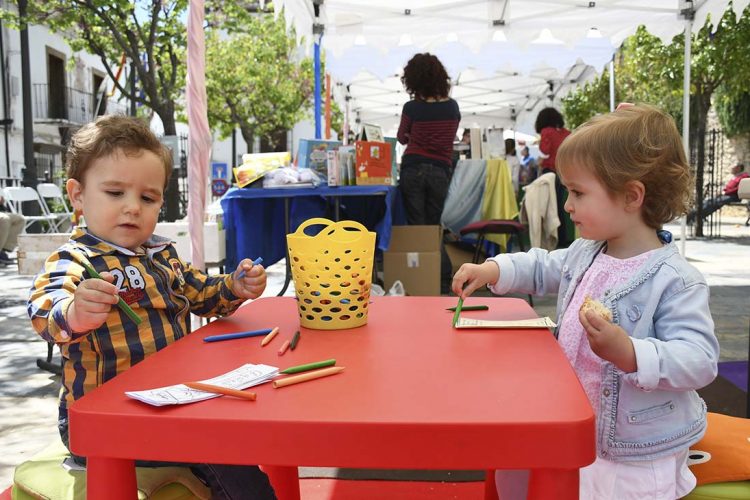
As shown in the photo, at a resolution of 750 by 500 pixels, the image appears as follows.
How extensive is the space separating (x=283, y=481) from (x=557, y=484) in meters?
1.05

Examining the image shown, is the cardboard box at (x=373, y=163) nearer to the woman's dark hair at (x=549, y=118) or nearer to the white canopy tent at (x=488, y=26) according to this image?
the white canopy tent at (x=488, y=26)

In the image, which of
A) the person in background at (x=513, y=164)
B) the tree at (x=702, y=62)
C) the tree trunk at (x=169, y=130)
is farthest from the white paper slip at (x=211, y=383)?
the tree trunk at (x=169, y=130)

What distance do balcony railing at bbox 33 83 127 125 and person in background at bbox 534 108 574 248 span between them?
1875 cm

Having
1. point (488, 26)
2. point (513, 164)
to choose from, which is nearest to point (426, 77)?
point (488, 26)

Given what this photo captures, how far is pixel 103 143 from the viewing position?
61.9 inches

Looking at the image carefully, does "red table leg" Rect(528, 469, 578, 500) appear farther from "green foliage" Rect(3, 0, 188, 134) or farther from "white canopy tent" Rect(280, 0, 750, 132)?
"green foliage" Rect(3, 0, 188, 134)

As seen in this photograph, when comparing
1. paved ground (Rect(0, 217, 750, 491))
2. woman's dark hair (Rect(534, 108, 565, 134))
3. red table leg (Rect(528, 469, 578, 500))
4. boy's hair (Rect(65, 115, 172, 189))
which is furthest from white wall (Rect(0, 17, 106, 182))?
red table leg (Rect(528, 469, 578, 500))

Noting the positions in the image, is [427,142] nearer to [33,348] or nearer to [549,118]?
[549,118]

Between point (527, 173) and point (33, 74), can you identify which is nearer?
point (527, 173)

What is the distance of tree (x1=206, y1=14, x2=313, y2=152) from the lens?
23.8m

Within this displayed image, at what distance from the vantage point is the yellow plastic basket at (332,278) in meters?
1.39

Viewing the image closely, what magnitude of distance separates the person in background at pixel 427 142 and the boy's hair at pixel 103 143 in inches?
162

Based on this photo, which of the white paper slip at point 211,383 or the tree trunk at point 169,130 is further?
the tree trunk at point 169,130

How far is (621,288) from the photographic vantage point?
144cm
